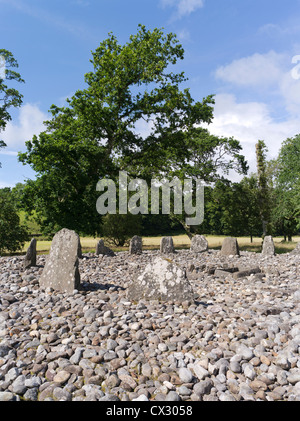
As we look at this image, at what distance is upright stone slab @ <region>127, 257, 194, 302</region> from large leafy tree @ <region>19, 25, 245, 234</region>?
13184mm

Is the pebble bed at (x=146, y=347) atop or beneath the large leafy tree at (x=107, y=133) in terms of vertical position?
beneath

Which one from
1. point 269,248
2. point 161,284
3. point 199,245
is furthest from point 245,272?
point 269,248

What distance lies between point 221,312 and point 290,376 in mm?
2308

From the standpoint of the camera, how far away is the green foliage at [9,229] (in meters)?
23.8

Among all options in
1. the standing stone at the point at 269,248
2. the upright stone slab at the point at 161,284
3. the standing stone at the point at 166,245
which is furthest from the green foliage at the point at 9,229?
the upright stone slab at the point at 161,284

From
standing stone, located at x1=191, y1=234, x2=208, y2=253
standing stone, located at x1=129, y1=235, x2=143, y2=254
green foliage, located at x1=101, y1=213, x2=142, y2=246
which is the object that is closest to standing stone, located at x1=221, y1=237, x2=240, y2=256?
A: standing stone, located at x1=191, y1=234, x2=208, y2=253

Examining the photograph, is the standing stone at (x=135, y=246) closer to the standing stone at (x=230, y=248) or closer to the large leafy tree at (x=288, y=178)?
the standing stone at (x=230, y=248)

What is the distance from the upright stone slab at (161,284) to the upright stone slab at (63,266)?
162cm

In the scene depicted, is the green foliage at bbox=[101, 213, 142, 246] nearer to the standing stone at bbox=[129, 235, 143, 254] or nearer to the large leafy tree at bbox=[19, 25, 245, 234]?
the large leafy tree at bbox=[19, 25, 245, 234]

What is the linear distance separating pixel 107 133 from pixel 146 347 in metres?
19.5

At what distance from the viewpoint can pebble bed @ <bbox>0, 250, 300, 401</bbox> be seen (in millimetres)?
3670

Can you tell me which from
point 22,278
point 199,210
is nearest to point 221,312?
point 22,278

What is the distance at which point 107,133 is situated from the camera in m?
22.2

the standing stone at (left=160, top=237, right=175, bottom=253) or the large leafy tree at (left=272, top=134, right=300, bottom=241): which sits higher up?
the large leafy tree at (left=272, top=134, right=300, bottom=241)
